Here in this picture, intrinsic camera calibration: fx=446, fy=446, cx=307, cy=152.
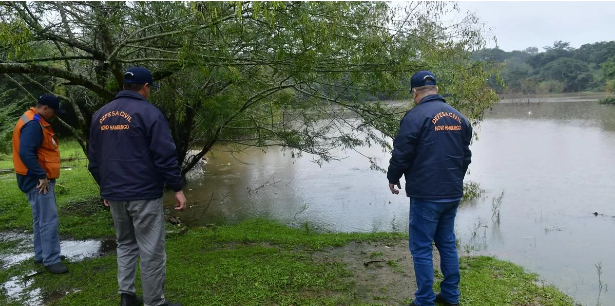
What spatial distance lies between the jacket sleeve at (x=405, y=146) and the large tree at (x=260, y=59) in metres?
1.26

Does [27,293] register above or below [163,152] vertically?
below

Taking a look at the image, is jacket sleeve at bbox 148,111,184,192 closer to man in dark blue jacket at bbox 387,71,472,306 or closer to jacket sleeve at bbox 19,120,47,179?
man in dark blue jacket at bbox 387,71,472,306

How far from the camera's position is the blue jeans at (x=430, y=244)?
3.36 m

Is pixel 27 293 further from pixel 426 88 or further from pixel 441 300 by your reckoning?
pixel 426 88

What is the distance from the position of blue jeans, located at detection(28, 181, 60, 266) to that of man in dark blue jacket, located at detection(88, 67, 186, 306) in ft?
4.73

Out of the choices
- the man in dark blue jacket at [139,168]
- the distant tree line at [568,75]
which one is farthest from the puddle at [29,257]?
the distant tree line at [568,75]

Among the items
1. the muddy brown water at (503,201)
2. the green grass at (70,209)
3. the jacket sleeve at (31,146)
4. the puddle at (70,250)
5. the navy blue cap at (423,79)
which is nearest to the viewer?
the navy blue cap at (423,79)

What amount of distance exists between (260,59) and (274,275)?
223 cm

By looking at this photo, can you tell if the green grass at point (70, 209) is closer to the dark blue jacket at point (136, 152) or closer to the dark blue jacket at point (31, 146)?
the dark blue jacket at point (31, 146)

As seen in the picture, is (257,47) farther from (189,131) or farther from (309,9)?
(189,131)

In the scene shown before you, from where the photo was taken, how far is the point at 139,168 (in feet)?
10.3

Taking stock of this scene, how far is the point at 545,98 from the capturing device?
1807 inches

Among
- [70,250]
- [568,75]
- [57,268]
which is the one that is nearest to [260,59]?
[57,268]

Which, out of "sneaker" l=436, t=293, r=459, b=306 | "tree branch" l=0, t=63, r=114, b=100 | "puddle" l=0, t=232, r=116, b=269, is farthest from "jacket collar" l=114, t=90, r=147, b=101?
"sneaker" l=436, t=293, r=459, b=306
